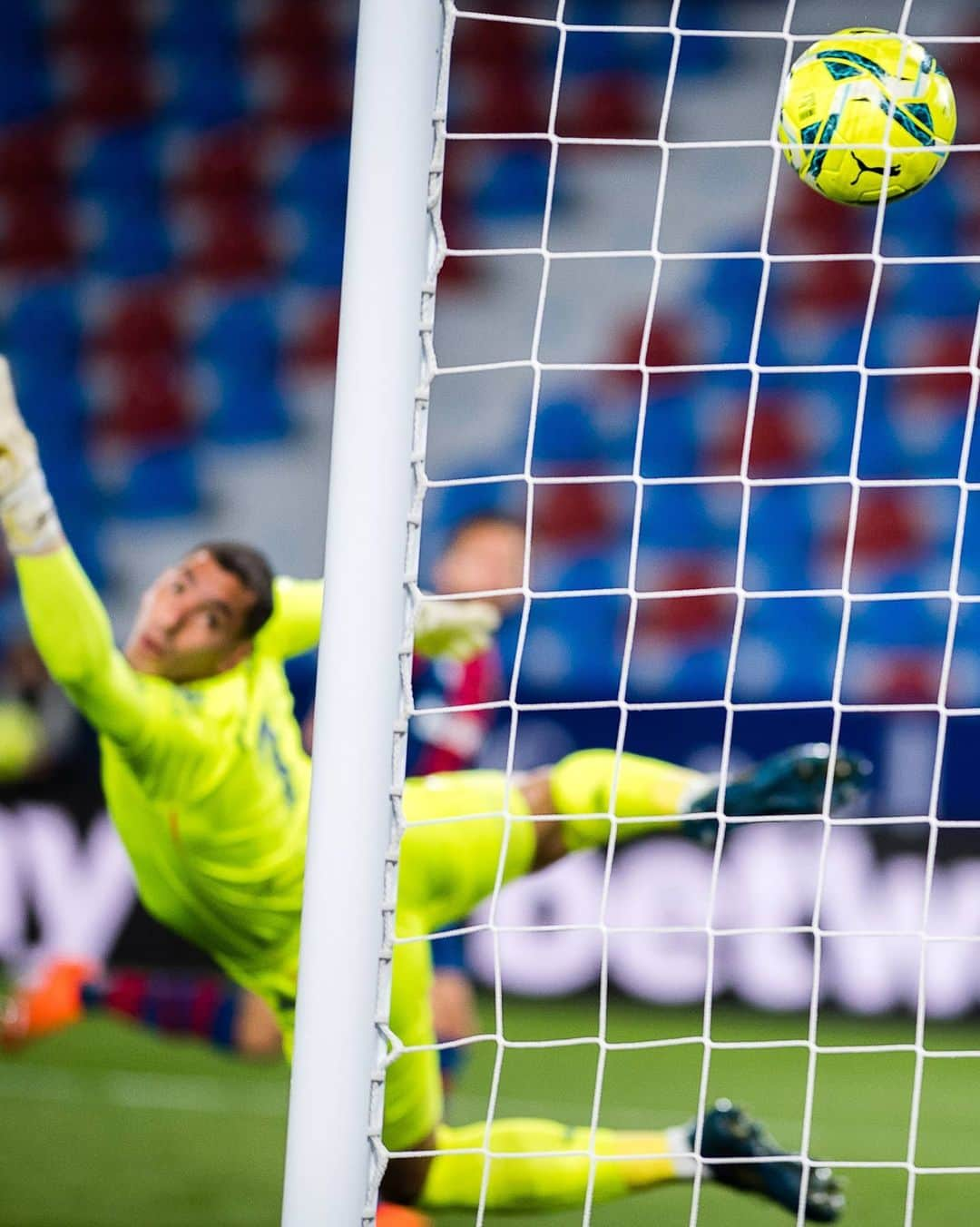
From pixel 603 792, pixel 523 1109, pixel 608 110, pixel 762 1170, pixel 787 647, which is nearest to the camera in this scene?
pixel 762 1170

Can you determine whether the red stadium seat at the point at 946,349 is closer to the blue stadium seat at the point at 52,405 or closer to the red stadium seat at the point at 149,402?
the red stadium seat at the point at 149,402

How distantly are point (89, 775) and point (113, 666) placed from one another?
6.50 ft

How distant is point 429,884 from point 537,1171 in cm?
44

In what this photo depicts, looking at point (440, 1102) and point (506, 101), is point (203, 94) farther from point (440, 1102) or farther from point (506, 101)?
point (440, 1102)

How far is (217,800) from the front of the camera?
2479mm

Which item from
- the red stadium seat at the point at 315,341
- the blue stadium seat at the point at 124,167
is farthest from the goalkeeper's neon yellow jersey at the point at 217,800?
the blue stadium seat at the point at 124,167

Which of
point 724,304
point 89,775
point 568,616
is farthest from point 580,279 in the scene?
point 89,775

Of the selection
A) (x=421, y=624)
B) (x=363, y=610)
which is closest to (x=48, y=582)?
(x=421, y=624)

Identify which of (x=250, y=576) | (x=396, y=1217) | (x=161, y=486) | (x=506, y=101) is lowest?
(x=396, y=1217)

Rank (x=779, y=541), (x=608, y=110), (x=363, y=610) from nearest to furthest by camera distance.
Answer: (x=363, y=610)
(x=779, y=541)
(x=608, y=110)

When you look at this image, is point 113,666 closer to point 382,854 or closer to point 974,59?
point 382,854

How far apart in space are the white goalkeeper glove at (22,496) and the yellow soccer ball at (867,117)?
115cm

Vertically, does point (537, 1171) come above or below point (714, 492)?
below

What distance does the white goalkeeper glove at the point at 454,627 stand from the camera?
2658 mm
